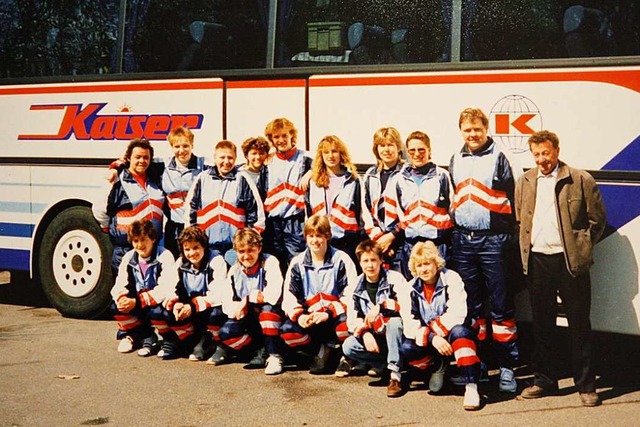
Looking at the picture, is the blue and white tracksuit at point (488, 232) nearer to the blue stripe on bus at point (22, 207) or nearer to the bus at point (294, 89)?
the bus at point (294, 89)

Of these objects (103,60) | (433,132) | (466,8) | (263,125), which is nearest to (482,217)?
(433,132)

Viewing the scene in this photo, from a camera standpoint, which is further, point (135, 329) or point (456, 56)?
point (135, 329)

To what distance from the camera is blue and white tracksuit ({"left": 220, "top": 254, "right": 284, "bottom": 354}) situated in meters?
7.84

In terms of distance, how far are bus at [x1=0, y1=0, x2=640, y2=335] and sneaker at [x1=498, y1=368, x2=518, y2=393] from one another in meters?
0.75

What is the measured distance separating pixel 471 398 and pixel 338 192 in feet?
6.44

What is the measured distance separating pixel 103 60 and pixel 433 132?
11.5 ft

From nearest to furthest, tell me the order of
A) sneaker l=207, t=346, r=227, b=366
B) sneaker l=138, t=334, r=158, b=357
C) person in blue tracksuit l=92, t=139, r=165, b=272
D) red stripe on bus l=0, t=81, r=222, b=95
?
1. sneaker l=207, t=346, r=227, b=366
2. sneaker l=138, t=334, r=158, b=357
3. person in blue tracksuit l=92, t=139, r=165, b=272
4. red stripe on bus l=0, t=81, r=222, b=95

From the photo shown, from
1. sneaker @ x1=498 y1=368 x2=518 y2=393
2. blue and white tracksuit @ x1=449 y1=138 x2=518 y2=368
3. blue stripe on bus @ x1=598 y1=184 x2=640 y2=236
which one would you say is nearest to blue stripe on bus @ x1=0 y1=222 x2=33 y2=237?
blue and white tracksuit @ x1=449 y1=138 x2=518 y2=368

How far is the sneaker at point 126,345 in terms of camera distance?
8547 mm

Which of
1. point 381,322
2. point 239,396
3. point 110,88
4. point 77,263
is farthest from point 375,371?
point 110,88

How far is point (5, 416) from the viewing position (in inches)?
264

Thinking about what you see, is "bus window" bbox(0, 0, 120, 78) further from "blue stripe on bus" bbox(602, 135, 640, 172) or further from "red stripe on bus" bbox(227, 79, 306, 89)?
"blue stripe on bus" bbox(602, 135, 640, 172)

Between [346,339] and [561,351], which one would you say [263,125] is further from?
[561,351]

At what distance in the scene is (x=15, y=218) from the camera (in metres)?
10.2
